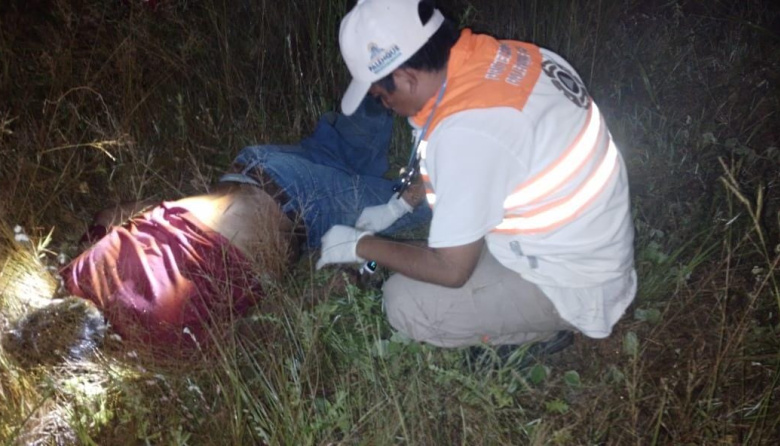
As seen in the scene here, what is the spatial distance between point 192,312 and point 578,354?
1321 millimetres

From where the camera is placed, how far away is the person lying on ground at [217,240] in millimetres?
2320

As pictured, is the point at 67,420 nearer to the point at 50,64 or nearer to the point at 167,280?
the point at 167,280

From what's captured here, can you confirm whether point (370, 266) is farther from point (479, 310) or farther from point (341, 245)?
point (479, 310)

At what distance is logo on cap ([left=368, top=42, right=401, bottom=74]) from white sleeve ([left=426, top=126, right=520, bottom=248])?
0.25 meters

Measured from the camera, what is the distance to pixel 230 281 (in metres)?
2.36

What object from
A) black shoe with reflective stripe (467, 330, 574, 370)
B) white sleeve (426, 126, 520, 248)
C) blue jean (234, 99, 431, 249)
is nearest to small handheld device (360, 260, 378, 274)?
blue jean (234, 99, 431, 249)

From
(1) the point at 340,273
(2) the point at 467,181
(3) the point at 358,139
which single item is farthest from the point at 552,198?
(3) the point at 358,139

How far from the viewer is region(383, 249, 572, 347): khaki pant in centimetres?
223

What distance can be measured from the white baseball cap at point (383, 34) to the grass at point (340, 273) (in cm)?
74

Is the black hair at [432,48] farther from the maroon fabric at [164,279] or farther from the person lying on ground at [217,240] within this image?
the maroon fabric at [164,279]

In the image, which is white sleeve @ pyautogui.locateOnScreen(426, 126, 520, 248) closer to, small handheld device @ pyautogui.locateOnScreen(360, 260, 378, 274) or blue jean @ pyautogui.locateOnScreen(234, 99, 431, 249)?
small handheld device @ pyautogui.locateOnScreen(360, 260, 378, 274)

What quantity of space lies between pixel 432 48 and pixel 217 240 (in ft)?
3.56

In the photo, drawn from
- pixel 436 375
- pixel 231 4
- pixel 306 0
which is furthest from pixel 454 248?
pixel 231 4

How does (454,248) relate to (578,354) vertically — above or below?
above
